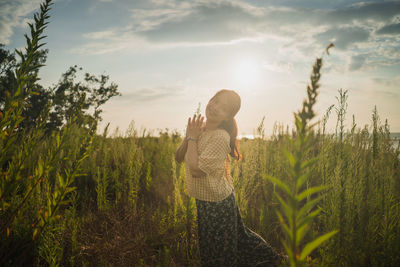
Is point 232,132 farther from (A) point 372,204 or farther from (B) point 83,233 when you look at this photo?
(B) point 83,233

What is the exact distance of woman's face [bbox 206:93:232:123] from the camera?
7.72ft

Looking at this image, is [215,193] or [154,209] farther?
[154,209]

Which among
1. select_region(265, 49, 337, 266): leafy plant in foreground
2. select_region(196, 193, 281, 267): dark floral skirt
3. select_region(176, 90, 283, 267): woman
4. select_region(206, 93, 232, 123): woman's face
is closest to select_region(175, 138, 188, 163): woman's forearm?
select_region(176, 90, 283, 267): woman

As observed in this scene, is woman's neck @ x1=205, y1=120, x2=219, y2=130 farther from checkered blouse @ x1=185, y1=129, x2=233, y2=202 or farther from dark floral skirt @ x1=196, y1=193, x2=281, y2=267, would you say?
dark floral skirt @ x1=196, y1=193, x2=281, y2=267

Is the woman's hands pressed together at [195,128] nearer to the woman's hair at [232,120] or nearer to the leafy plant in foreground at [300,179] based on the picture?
the woman's hair at [232,120]

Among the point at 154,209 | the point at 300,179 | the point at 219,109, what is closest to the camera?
the point at 300,179

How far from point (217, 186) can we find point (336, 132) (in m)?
2.07

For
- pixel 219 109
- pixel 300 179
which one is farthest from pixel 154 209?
pixel 300 179

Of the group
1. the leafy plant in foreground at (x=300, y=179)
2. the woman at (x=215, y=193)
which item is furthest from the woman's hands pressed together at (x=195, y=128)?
the leafy plant in foreground at (x=300, y=179)

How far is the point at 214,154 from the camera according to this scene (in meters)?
2.05

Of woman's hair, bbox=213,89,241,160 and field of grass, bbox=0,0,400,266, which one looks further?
woman's hair, bbox=213,89,241,160

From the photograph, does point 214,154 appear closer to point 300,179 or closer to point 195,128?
point 195,128

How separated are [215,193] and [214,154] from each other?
388mm

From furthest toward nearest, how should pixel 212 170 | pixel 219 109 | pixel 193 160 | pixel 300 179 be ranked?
pixel 219 109
pixel 193 160
pixel 212 170
pixel 300 179
